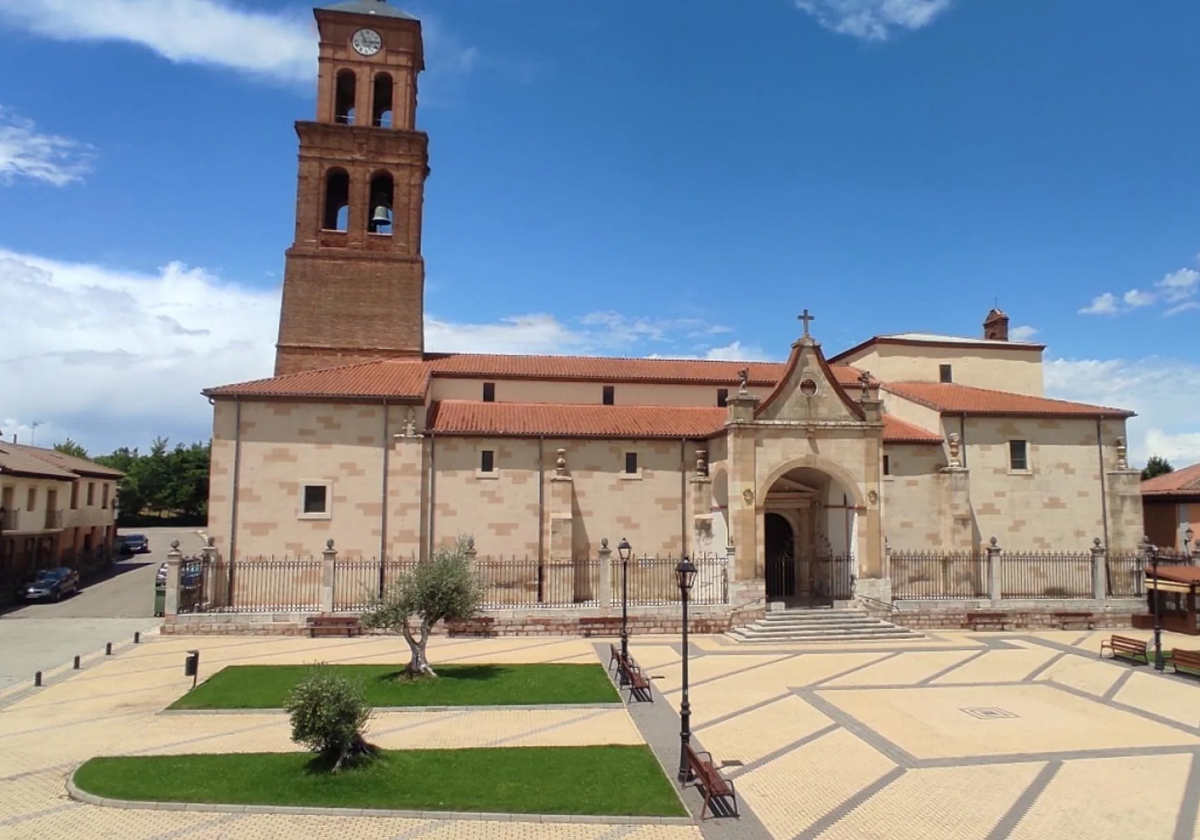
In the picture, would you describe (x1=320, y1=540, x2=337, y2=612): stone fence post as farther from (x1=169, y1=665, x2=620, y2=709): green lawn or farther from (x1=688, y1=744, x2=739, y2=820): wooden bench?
(x1=688, y1=744, x2=739, y2=820): wooden bench

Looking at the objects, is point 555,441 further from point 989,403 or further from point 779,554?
point 989,403

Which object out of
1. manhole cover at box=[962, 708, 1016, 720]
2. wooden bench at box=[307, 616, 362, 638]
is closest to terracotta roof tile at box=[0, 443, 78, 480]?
wooden bench at box=[307, 616, 362, 638]

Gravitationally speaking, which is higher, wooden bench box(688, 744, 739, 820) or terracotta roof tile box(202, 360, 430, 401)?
terracotta roof tile box(202, 360, 430, 401)

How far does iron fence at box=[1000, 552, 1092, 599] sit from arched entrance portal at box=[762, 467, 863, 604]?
6593 mm

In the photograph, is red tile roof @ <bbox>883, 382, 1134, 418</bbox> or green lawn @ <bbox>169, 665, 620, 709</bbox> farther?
red tile roof @ <bbox>883, 382, 1134, 418</bbox>

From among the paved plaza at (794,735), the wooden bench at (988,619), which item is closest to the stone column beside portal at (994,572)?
the wooden bench at (988,619)

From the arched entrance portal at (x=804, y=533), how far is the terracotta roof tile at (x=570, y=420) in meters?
3.74

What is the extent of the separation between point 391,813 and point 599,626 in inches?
557

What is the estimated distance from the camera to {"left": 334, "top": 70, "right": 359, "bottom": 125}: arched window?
32156 mm

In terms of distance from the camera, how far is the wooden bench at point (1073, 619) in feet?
84.9

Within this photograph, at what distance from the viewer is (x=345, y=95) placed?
3306cm

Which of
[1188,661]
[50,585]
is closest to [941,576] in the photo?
[1188,661]

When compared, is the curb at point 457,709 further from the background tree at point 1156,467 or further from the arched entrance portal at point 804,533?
the background tree at point 1156,467

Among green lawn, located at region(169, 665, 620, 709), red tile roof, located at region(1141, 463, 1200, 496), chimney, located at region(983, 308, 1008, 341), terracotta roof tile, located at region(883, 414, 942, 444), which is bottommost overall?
green lawn, located at region(169, 665, 620, 709)
